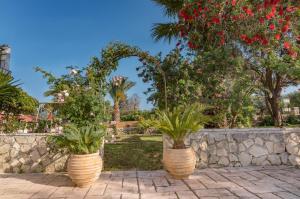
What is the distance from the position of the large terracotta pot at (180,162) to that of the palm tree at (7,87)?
16.4ft

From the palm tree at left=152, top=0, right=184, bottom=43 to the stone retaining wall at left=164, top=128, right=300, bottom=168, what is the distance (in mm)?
3657

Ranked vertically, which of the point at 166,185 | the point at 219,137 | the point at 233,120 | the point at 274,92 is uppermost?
the point at 274,92

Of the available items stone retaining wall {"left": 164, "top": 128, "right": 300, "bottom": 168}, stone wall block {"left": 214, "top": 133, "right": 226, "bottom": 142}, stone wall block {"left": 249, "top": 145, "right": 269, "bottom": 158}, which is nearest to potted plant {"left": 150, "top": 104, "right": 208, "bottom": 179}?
stone retaining wall {"left": 164, "top": 128, "right": 300, "bottom": 168}

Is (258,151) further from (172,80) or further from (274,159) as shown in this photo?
(172,80)

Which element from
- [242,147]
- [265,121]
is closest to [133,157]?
[242,147]

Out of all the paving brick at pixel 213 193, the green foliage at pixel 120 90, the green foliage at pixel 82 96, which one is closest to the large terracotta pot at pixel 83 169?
the green foliage at pixel 82 96

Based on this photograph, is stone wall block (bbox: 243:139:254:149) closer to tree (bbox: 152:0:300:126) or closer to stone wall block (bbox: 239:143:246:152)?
stone wall block (bbox: 239:143:246:152)

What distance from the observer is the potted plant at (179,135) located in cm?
446

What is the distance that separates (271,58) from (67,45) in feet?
34.7

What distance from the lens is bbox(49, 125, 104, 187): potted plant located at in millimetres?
4133

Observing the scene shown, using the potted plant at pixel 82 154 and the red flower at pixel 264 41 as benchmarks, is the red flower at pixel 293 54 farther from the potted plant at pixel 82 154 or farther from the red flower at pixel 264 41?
the potted plant at pixel 82 154

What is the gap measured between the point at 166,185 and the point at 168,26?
5.25 meters

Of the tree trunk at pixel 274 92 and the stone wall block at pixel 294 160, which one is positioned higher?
the tree trunk at pixel 274 92

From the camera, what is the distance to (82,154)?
4.39m
